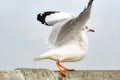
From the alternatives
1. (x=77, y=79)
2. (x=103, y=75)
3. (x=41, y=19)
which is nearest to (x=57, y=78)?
(x=77, y=79)

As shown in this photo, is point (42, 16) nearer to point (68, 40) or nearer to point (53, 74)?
point (68, 40)

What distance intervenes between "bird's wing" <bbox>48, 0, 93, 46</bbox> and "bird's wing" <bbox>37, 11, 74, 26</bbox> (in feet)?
1.27

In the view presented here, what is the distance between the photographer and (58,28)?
6691 millimetres

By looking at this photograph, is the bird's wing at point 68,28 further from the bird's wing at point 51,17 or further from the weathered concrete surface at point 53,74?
the weathered concrete surface at point 53,74

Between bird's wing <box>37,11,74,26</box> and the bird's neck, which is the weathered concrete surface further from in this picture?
bird's wing <box>37,11,74,26</box>

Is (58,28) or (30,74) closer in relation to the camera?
(30,74)

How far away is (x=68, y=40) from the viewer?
271 inches

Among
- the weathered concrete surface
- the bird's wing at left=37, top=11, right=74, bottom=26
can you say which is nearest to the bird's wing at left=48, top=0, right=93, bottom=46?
the bird's wing at left=37, top=11, right=74, bottom=26

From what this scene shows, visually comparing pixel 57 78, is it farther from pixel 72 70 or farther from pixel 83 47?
pixel 83 47

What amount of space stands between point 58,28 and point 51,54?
44 centimetres

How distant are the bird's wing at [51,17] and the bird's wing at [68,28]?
0.39 metres

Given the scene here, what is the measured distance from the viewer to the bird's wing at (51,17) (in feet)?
23.6

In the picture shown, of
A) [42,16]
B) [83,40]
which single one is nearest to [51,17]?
[42,16]

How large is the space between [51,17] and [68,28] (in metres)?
0.84
